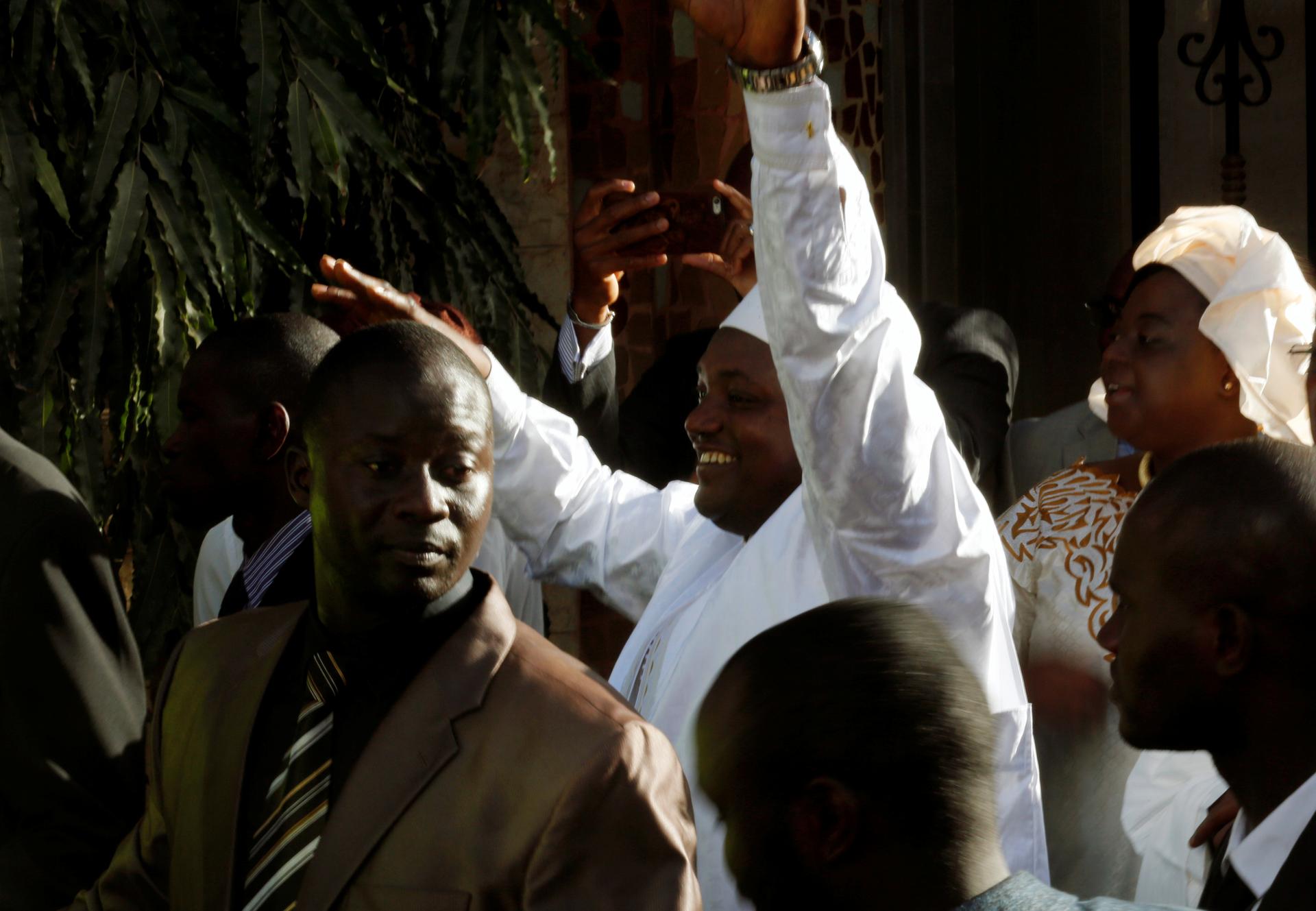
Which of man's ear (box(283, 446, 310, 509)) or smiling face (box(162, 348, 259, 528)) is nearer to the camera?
man's ear (box(283, 446, 310, 509))

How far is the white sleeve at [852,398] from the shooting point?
8.00 feet

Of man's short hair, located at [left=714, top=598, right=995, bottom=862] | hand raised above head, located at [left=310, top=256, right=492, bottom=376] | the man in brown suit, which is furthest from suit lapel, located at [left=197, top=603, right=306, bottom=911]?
hand raised above head, located at [left=310, top=256, right=492, bottom=376]

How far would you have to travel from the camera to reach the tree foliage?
4.02 meters

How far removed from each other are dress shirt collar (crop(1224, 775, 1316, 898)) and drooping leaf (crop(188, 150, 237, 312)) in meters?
2.72

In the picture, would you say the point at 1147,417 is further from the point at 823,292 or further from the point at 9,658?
the point at 9,658

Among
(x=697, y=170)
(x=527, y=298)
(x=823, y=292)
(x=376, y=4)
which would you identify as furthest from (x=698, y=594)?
(x=697, y=170)

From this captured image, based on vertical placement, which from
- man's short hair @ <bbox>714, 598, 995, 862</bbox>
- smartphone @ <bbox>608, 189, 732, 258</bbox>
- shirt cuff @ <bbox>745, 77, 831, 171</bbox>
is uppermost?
shirt cuff @ <bbox>745, 77, 831, 171</bbox>

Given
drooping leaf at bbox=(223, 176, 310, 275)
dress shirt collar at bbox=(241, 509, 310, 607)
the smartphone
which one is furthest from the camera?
drooping leaf at bbox=(223, 176, 310, 275)

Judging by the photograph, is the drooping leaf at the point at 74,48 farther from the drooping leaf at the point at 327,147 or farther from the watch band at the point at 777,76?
the watch band at the point at 777,76

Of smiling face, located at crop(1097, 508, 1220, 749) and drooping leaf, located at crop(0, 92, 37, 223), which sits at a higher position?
drooping leaf, located at crop(0, 92, 37, 223)

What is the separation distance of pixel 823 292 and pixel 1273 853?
2.98 feet

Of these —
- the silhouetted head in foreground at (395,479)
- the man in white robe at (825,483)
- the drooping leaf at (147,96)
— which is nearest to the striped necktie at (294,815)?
the silhouetted head in foreground at (395,479)

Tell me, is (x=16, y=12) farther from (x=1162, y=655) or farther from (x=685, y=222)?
(x=1162, y=655)

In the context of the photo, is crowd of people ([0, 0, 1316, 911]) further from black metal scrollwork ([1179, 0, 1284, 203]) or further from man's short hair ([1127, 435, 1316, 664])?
black metal scrollwork ([1179, 0, 1284, 203])
